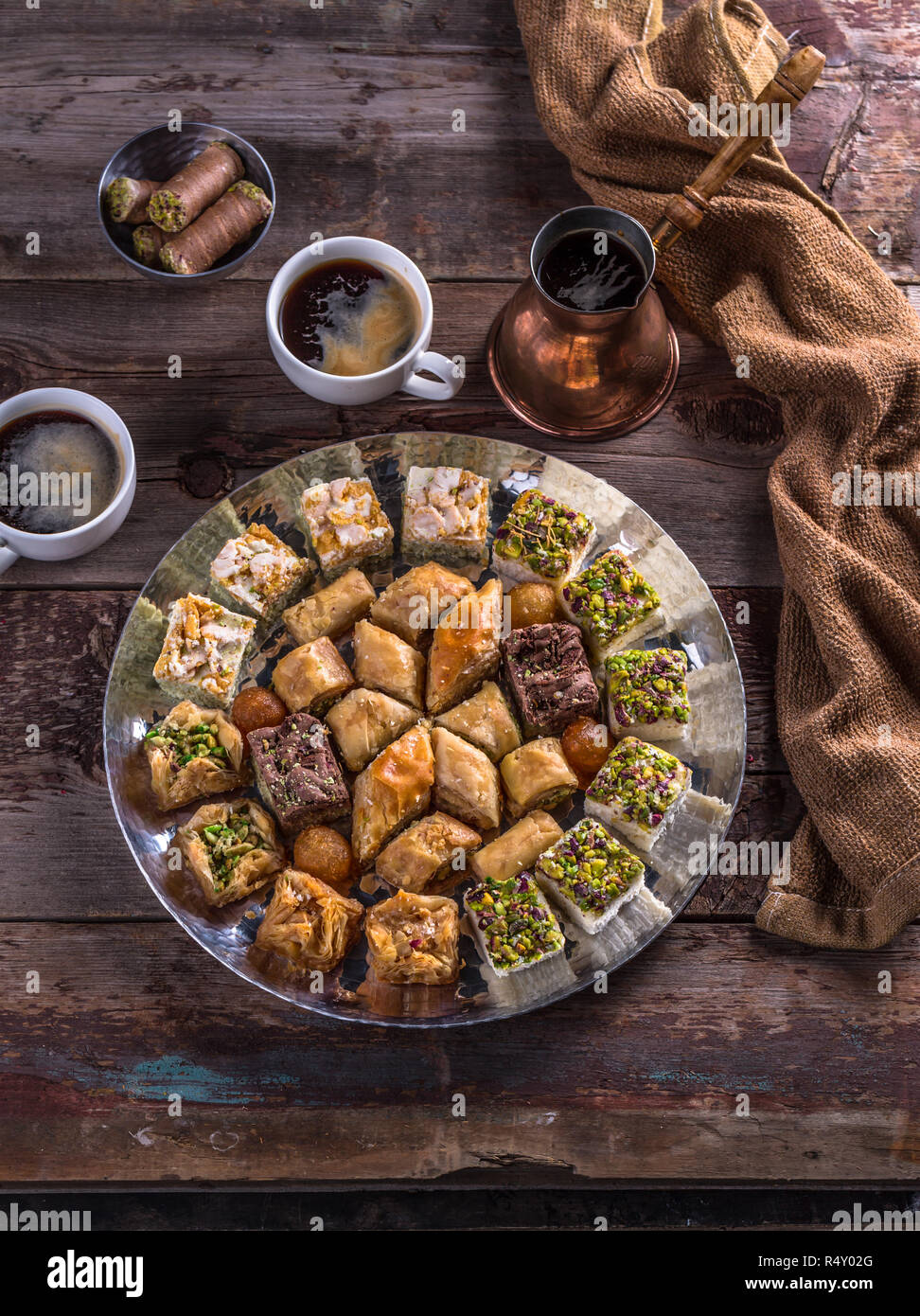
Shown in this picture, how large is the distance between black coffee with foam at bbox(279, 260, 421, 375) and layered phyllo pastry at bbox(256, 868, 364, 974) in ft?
4.70

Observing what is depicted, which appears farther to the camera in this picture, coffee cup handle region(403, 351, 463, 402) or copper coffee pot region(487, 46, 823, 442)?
coffee cup handle region(403, 351, 463, 402)

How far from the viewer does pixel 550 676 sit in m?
2.98

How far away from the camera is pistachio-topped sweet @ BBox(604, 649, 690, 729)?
2916mm

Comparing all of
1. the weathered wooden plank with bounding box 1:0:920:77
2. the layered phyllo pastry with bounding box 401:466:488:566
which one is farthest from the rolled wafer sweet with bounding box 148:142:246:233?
the layered phyllo pastry with bounding box 401:466:488:566

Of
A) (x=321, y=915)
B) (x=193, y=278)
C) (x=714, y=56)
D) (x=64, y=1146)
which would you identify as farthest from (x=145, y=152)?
(x=64, y=1146)

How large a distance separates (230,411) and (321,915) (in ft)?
5.03

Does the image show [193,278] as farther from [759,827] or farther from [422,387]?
[759,827]

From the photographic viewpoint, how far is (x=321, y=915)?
8.99 ft

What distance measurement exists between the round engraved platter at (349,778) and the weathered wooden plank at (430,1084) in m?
0.20

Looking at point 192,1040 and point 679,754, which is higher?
point 679,754

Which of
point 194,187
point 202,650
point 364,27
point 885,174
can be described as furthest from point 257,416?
point 885,174

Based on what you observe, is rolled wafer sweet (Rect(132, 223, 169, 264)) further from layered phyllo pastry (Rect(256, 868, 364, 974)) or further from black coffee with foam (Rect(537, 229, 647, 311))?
layered phyllo pastry (Rect(256, 868, 364, 974))

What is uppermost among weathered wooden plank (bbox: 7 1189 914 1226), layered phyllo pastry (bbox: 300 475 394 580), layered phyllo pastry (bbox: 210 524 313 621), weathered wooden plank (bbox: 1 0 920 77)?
weathered wooden plank (bbox: 1 0 920 77)

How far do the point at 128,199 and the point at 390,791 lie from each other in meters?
1.88
